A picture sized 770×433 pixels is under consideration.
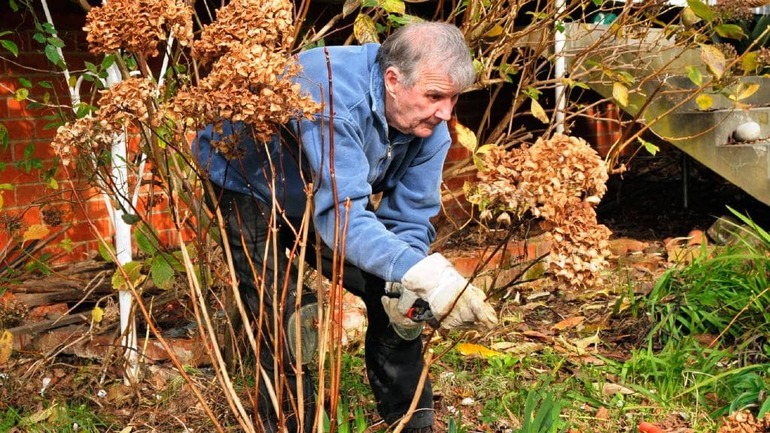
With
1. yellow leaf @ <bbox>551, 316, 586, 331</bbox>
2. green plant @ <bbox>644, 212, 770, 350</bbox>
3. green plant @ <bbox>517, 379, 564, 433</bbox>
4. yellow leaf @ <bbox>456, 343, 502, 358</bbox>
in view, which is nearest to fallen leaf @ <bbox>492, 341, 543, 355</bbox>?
yellow leaf @ <bbox>456, 343, 502, 358</bbox>

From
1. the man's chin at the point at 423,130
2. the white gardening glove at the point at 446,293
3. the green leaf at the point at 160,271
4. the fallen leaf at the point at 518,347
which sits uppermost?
the man's chin at the point at 423,130

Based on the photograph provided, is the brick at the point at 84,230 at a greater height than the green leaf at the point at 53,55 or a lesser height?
lesser

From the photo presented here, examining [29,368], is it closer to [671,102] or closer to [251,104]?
[251,104]

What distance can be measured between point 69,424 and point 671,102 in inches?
156

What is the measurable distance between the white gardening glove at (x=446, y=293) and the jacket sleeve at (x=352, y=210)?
81mm

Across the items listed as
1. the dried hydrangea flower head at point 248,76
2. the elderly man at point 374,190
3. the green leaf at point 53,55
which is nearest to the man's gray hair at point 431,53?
the elderly man at point 374,190

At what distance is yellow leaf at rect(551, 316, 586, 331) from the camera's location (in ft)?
15.5

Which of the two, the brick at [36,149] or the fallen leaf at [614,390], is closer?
the fallen leaf at [614,390]

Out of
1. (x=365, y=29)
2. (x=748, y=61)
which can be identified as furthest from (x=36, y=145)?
(x=748, y=61)

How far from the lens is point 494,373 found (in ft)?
13.4

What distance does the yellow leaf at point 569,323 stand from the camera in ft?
15.5

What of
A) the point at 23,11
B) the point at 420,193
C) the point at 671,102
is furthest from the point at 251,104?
the point at 671,102

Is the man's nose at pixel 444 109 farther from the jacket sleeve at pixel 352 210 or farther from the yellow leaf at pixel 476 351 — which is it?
the yellow leaf at pixel 476 351

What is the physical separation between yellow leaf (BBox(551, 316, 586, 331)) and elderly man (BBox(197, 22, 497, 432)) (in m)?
1.51
